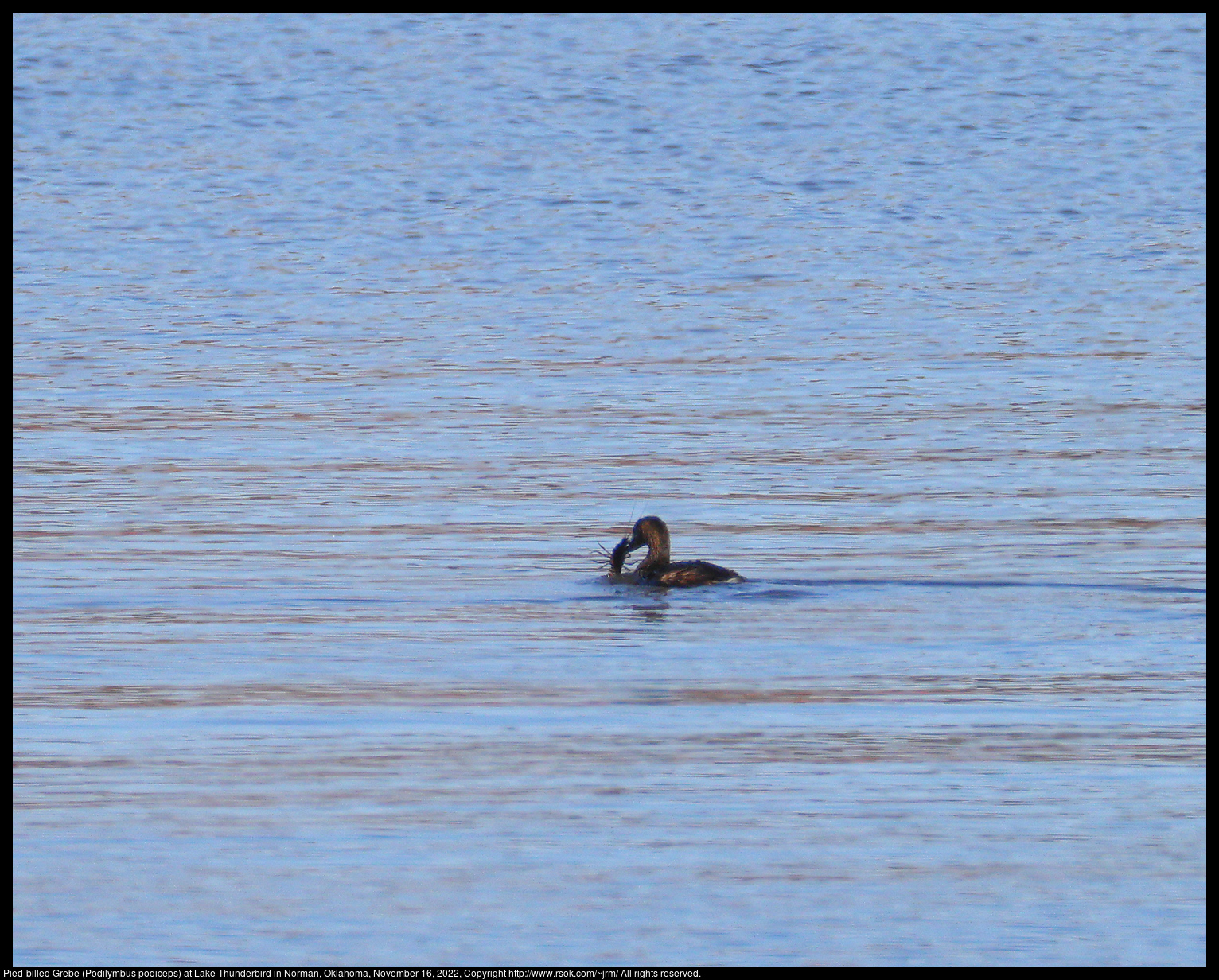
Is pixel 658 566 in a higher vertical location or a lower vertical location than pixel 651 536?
lower

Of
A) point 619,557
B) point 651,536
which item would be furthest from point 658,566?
point 619,557

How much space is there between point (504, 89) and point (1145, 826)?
1139 inches

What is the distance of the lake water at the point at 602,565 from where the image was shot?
701 cm

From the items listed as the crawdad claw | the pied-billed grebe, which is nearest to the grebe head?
the pied-billed grebe

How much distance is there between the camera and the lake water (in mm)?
7012

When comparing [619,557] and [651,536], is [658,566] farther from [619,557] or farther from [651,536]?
[619,557]

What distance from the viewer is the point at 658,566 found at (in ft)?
39.8

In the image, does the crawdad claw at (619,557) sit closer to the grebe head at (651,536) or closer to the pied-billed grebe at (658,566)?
the pied-billed grebe at (658,566)

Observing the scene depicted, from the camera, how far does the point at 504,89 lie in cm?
3538

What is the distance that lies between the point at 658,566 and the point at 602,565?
0.94ft

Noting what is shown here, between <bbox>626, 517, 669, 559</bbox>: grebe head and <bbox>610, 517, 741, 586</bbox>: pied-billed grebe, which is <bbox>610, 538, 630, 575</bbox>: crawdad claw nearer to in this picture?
<bbox>610, 517, 741, 586</bbox>: pied-billed grebe

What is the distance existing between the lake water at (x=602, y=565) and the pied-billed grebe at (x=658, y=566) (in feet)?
0.64

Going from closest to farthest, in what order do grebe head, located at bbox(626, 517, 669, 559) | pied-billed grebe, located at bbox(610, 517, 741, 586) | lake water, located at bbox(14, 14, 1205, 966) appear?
lake water, located at bbox(14, 14, 1205, 966) → pied-billed grebe, located at bbox(610, 517, 741, 586) → grebe head, located at bbox(626, 517, 669, 559)

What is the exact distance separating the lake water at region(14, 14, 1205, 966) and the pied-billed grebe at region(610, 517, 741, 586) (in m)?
0.20
